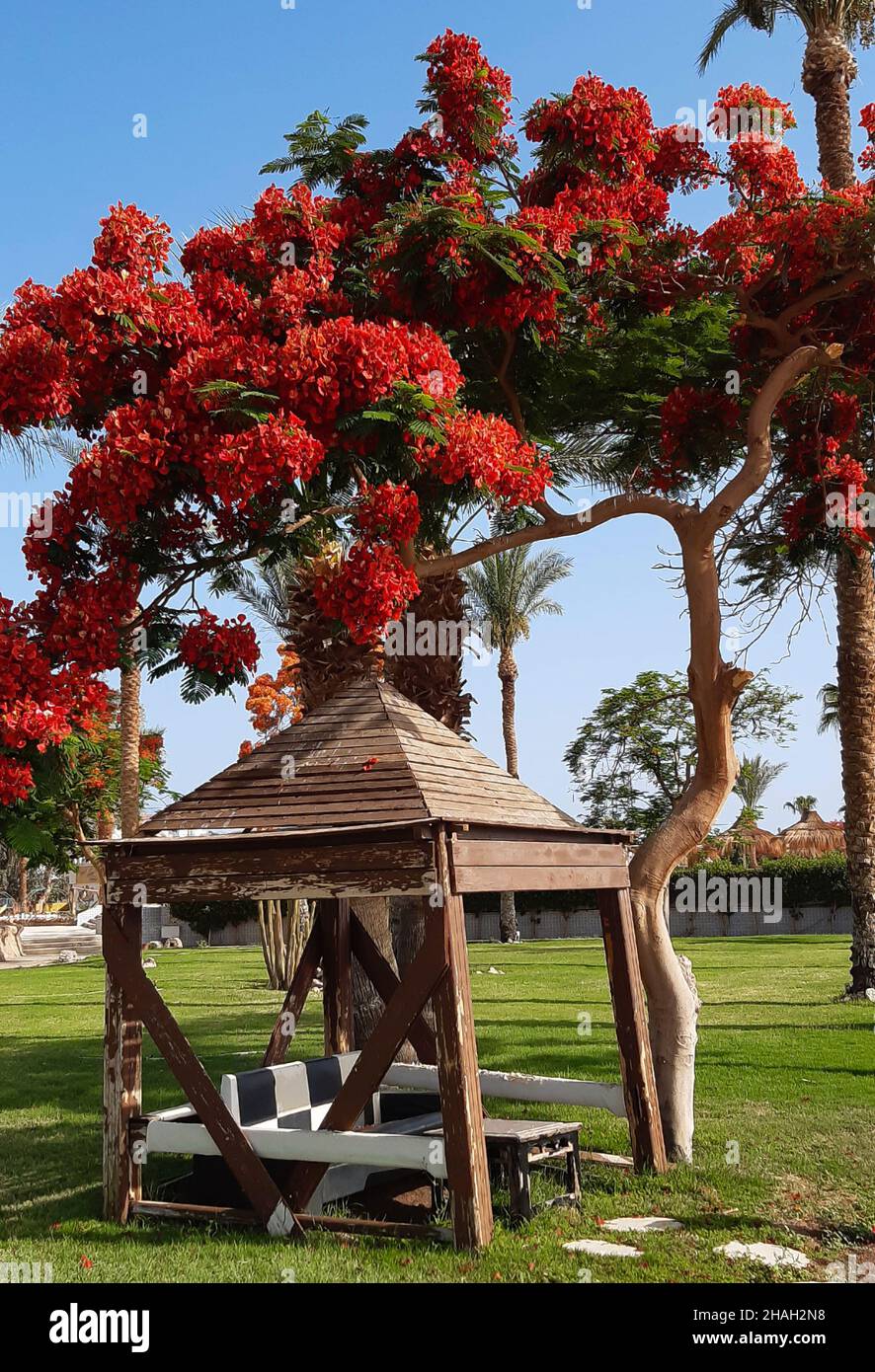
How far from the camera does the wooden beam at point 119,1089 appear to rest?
776 cm

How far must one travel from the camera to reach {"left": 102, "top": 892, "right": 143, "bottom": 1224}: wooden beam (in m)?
7.76

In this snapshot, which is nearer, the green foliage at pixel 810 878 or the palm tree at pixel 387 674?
the palm tree at pixel 387 674

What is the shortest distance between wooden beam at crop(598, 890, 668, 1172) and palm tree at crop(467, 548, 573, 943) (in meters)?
30.2

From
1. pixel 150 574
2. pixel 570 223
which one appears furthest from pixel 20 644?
pixel 570 223

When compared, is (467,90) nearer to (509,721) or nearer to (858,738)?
(858,738)

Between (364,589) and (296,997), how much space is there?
3545 mm

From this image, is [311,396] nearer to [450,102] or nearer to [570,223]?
[570,223]

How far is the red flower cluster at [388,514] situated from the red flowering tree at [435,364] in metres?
0.02

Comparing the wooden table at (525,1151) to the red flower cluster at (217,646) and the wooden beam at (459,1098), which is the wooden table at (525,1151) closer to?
the wooden beam at (459,1098)

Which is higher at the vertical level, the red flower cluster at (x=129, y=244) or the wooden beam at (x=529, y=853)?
the red flower cluster at (x=129, y=244)

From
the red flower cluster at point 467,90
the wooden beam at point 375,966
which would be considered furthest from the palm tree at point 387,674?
the red flower cluster at point 467,90

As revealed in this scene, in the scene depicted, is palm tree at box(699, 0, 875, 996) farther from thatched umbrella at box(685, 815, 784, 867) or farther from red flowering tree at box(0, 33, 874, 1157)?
thatched umbrella at box(685, 815, 784, 867)

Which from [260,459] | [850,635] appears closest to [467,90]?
[260,459]

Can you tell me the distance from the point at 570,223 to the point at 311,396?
8.66 ft
